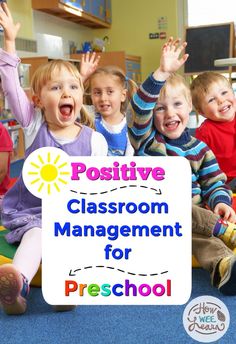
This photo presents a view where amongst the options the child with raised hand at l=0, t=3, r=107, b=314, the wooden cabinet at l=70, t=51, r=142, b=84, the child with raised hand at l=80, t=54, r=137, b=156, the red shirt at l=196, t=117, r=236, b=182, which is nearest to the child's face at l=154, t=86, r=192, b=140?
the child with raised hand at l=0, t=3, r=107, b=314

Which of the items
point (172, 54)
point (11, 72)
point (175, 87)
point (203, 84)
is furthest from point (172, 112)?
point (203, 84)

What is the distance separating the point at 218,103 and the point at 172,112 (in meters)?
0.49

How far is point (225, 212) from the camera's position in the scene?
0.94 metres

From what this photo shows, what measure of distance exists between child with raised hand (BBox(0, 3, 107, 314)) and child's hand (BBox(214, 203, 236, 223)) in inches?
10.2

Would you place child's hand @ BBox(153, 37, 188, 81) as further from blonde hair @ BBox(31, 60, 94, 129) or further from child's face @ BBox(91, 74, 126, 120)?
child's face @ BBox(91, 74, 126, 120)

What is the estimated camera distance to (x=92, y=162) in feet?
1.51

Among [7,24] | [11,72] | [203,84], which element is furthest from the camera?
[203,84]

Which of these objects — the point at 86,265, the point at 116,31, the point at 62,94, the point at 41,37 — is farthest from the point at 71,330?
the point at 116,31

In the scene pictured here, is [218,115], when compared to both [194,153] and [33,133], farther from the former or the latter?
[33,133]

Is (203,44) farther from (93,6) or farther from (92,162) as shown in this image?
(92,162)

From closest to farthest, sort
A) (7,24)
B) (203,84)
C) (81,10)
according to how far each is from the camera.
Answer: (7,24), (203,84), (81,10)

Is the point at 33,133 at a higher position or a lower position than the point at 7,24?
lower

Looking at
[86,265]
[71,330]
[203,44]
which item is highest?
[203,44]

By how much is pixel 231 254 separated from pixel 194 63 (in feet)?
12.0
